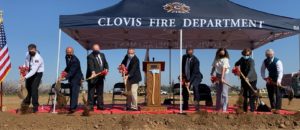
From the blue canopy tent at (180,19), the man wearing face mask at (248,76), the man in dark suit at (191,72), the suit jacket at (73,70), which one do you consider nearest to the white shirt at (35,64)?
the suit jacket at (73,70)

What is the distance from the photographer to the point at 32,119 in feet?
31.7

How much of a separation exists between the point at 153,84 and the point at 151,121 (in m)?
1.47

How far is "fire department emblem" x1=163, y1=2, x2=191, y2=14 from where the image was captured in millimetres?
11048

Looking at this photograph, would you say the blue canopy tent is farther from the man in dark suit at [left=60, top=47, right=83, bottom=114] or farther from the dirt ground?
the dirt ground

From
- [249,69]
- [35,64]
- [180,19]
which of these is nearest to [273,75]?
[249,69]

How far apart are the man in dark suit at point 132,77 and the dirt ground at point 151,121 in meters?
1.09

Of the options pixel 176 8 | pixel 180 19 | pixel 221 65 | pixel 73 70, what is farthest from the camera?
pixel 176 8

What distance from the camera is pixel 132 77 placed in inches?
431

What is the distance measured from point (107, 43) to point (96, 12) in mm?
4480

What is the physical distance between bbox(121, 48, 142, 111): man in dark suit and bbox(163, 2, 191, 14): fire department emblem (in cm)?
152

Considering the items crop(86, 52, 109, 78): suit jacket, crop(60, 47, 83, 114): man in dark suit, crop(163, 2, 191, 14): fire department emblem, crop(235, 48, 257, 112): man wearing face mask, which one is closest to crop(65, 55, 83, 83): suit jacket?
crop(60, 47, 83, 114): man in dark suit

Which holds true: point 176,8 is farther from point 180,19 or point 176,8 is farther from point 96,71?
point 96,71

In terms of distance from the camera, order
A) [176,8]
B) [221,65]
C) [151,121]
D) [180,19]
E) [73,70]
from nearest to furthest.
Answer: [151,121]
[180,19]
[73,70]
[221,65]
[176,8]

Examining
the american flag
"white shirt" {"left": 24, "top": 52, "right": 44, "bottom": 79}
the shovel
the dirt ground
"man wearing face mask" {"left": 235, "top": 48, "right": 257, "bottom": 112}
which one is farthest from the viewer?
the american flag
